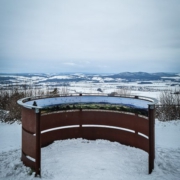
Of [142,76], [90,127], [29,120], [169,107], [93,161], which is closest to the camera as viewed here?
[29,120]

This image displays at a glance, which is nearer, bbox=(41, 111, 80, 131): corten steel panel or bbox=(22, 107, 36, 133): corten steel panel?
bbox=(22, 107, 36, 133): corten steel panel

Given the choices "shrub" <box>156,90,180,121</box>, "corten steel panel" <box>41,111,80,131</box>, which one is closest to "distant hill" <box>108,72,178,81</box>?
"shrub" <box>156,90,180,121</box>

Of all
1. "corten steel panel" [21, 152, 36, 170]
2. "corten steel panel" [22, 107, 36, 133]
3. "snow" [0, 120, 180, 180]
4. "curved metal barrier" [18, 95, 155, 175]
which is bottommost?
"snow" [0, 120, 180, 180]

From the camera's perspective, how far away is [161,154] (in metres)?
5.97

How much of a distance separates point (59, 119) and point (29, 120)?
2321mm

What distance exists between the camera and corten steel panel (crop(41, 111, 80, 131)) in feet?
22.1

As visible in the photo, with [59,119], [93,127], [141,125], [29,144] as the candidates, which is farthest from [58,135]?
[141,125]

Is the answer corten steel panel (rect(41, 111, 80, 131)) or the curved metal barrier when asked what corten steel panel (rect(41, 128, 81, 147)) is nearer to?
the curved metal barrier

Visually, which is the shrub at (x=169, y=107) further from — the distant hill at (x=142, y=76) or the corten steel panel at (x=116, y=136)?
the distant hill at (x=142, y=76)

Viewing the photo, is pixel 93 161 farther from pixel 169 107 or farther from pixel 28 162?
pixel 169 107

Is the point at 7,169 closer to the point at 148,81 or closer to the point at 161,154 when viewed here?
the point at 161,154

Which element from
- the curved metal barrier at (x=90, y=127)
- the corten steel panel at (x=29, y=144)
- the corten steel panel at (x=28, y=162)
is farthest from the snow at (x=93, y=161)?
the corten steel panel at (x=29, y=144)

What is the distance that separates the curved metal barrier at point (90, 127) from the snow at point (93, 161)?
0.83ft

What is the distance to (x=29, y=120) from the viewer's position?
4.95 m
